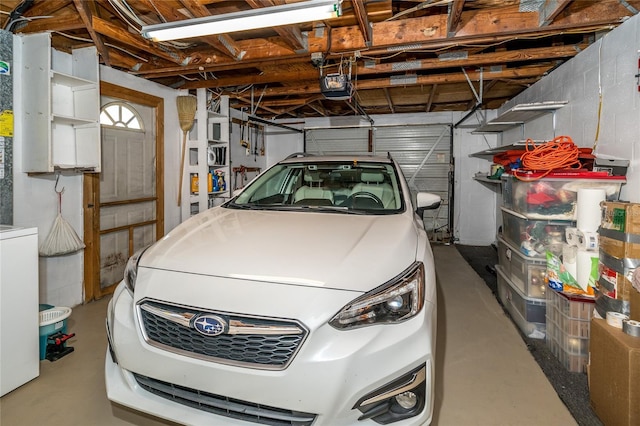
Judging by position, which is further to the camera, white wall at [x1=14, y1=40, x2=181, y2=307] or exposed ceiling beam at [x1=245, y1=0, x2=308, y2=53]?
white wall at [x1=14, y1=40, x2=181, y2=307]

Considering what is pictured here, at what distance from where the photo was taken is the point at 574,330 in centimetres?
242

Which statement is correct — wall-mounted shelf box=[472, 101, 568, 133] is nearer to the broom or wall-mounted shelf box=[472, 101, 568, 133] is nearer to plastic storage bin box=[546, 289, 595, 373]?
plastic storage bin box=[546, 289, 595, 373]

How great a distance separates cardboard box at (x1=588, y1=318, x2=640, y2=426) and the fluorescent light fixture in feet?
8.10

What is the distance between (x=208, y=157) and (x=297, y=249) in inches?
148

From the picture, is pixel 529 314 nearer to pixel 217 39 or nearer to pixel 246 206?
pixel 246 206

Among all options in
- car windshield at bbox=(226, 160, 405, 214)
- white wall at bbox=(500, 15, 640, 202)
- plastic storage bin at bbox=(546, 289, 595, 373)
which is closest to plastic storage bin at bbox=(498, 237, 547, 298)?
plastic storage bin at bbox=(546, 289, 595, 373)

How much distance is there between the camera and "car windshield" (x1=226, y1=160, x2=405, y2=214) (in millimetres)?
2539

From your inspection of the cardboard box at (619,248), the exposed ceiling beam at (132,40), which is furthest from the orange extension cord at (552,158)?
the exposed ceiling beam at (132,40)

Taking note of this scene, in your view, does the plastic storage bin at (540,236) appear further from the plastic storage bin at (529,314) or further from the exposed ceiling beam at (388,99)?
the exposed ceiling beam at (388,99)

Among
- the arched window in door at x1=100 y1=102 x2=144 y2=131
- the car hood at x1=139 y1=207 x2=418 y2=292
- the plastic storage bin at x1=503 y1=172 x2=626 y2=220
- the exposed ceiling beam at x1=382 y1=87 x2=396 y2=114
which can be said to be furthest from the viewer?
the exposed ceiling beam at x1=382 y1=87 x2=396 y2=114

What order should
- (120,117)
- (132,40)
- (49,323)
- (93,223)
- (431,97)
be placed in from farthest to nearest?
(431,97), (120,117), (93,223), (132,40), (49,323)

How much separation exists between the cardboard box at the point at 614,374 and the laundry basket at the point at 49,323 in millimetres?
3660

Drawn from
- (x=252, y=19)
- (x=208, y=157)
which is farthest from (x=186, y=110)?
(x=252, y=19)

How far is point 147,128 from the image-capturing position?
14.3 feet
